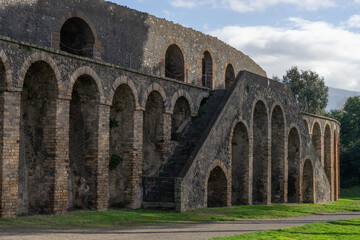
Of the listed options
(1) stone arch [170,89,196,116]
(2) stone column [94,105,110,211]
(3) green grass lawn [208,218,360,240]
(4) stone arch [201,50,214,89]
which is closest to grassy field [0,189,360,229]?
(2) stone column [94,105,110,211]

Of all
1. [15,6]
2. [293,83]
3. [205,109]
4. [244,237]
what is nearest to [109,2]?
[15,6]

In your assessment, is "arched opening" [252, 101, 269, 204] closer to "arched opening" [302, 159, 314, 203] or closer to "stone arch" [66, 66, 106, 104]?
"arched opening" [302, 159, 314, 203]

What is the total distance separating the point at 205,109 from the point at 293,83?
20805 millimetres

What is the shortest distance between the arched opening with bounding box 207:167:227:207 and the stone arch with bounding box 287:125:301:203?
6086 mm

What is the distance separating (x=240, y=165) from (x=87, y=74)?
7766 millimetres

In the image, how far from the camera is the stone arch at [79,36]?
16062 mm

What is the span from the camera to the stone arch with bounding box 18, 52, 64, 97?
11.7 metres

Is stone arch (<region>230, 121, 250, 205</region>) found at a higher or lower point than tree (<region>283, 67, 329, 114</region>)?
lower

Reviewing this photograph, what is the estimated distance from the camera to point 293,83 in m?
37.7

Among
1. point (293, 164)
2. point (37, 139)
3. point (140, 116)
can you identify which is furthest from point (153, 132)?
point (293, 164)

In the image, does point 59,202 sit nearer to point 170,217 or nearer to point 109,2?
point 170,217

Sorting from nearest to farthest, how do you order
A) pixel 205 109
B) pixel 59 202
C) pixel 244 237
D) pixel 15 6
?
pixel 244 237
pixel 59 202
pixel 15 6
pixel 205 109

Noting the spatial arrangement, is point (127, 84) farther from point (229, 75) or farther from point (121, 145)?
point (229, 75)

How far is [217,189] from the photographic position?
17.5 metres
